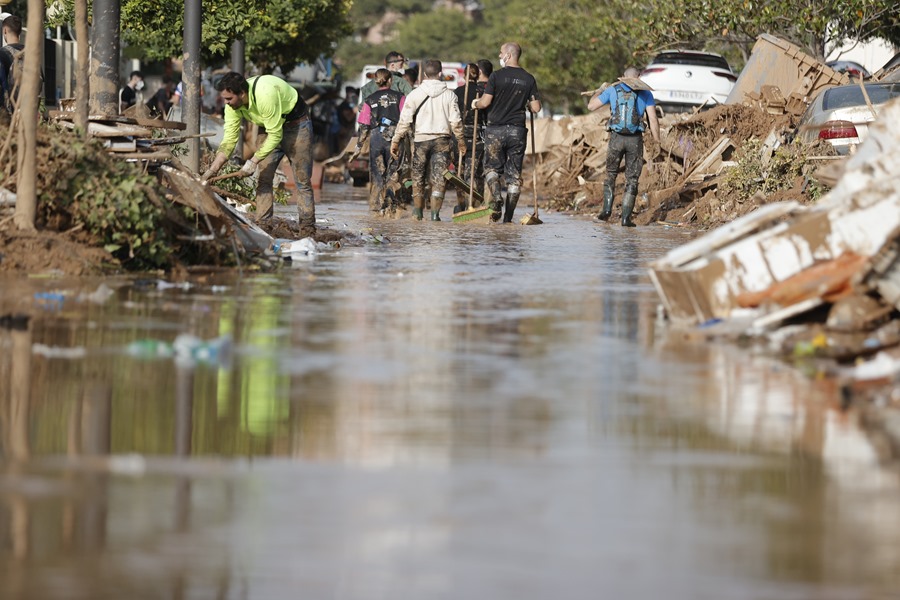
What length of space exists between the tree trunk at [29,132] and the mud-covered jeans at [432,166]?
29.5 ft

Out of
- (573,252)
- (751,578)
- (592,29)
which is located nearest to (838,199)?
(751,578)

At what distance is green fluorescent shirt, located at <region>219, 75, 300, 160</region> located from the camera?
48.2 ft

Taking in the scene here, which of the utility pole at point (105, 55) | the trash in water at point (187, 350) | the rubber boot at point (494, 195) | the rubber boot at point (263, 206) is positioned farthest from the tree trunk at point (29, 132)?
the rubber boot at point (494, 195)

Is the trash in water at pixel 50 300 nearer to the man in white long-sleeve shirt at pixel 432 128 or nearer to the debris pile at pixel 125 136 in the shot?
the debris pile at pixel 125 136

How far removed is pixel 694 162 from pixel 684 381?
15717 mm

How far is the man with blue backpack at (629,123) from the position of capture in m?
19.8

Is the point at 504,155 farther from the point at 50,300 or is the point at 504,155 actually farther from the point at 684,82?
the point at 684,82

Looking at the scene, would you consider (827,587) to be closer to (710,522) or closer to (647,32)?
(710,522)

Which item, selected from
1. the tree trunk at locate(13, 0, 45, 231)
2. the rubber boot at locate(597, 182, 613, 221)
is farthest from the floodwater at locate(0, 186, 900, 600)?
the rubber boot at locate(597, 182, 613, 221)

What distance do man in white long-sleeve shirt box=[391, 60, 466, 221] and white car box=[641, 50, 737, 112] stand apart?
11.3 metres

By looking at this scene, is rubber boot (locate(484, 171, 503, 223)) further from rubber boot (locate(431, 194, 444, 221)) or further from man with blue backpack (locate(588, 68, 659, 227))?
man with blue backpack (locate(588, 68, 659, 227))

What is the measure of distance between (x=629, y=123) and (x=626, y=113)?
0.40 feet

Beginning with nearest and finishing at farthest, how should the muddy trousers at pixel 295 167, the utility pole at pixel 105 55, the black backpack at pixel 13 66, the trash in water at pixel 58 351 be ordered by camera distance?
the trash in water at pixel 58 351, the black backpack at pixel 13 66, the utility pole at pixel 105 55, the muddy trousers at pixel 295 167

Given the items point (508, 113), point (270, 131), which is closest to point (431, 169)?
point (508, 113)
